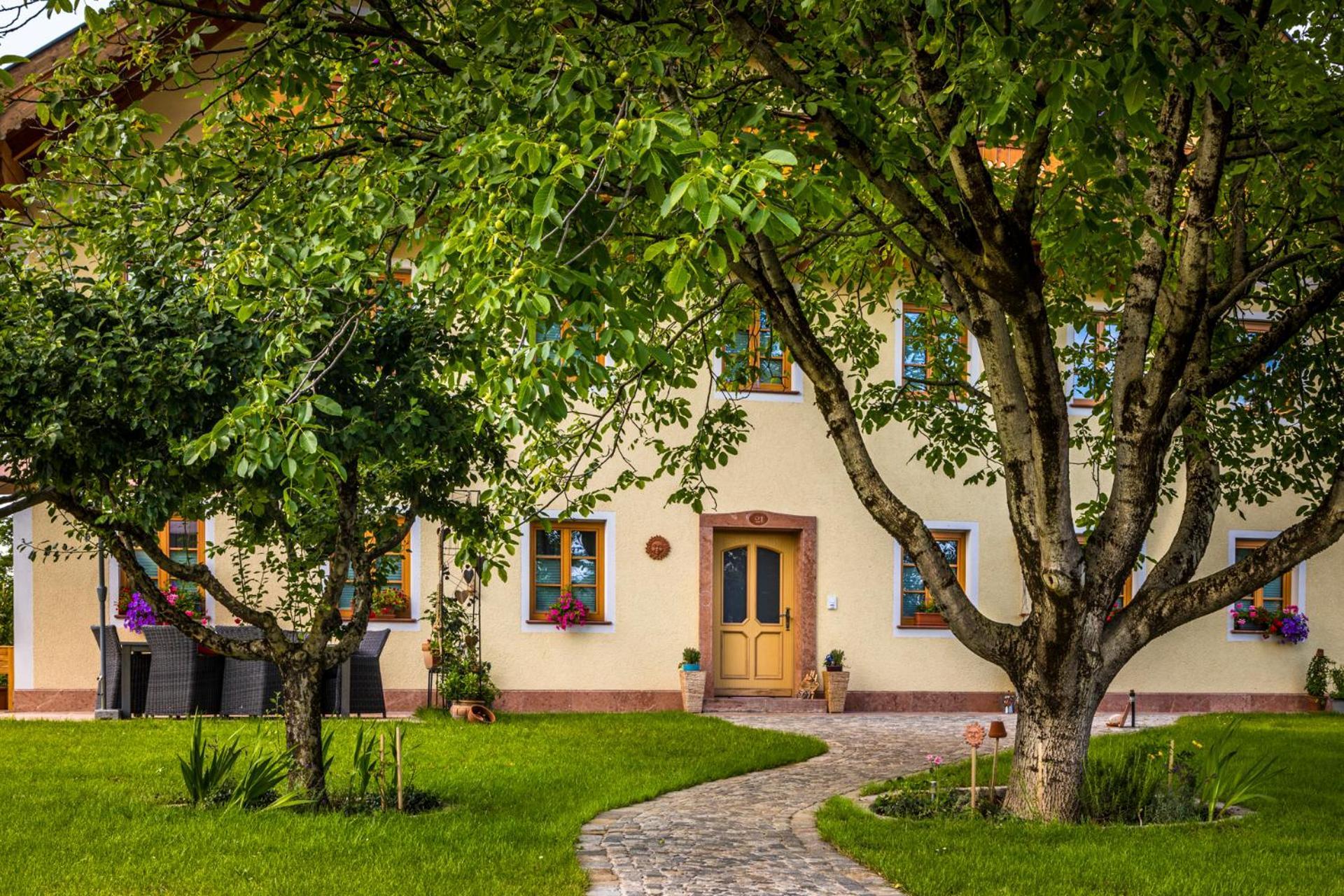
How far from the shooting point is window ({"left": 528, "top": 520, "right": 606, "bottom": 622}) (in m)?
15.3

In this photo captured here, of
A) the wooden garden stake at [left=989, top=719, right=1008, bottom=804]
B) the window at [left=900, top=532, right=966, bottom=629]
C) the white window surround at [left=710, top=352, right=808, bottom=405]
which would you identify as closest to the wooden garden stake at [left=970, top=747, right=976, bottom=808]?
the wooden garden stake at [left=989, top=719, right=1008, bottom=804]

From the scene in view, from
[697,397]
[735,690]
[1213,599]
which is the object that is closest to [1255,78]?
[1213,599]

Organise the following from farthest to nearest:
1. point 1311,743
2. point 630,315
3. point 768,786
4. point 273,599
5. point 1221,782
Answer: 1. point 273,599
2. point 1311,743
3. point 768,786
4. point 1221,782
5. point 630,315

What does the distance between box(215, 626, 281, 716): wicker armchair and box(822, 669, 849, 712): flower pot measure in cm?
592

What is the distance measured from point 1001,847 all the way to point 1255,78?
4.32 m

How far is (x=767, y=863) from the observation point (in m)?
6.92

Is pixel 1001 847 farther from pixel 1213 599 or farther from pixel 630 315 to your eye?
pixel 630 315

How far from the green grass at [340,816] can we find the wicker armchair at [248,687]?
30.5 inches

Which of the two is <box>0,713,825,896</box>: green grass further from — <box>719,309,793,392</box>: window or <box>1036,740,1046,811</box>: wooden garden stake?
<box>719,309,793,392</box>: window

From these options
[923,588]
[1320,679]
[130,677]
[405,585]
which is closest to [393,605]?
[405,585]

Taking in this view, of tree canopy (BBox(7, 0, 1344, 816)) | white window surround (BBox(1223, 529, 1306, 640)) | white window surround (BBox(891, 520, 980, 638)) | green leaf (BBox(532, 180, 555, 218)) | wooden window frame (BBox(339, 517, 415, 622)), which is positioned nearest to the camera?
green leaf (BBox(532, 180, 555, 218))

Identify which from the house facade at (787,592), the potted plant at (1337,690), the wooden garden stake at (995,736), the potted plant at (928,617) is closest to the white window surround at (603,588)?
the house facade at (787,592)

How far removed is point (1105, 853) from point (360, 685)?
26.7ft

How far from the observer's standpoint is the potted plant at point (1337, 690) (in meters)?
16.3
